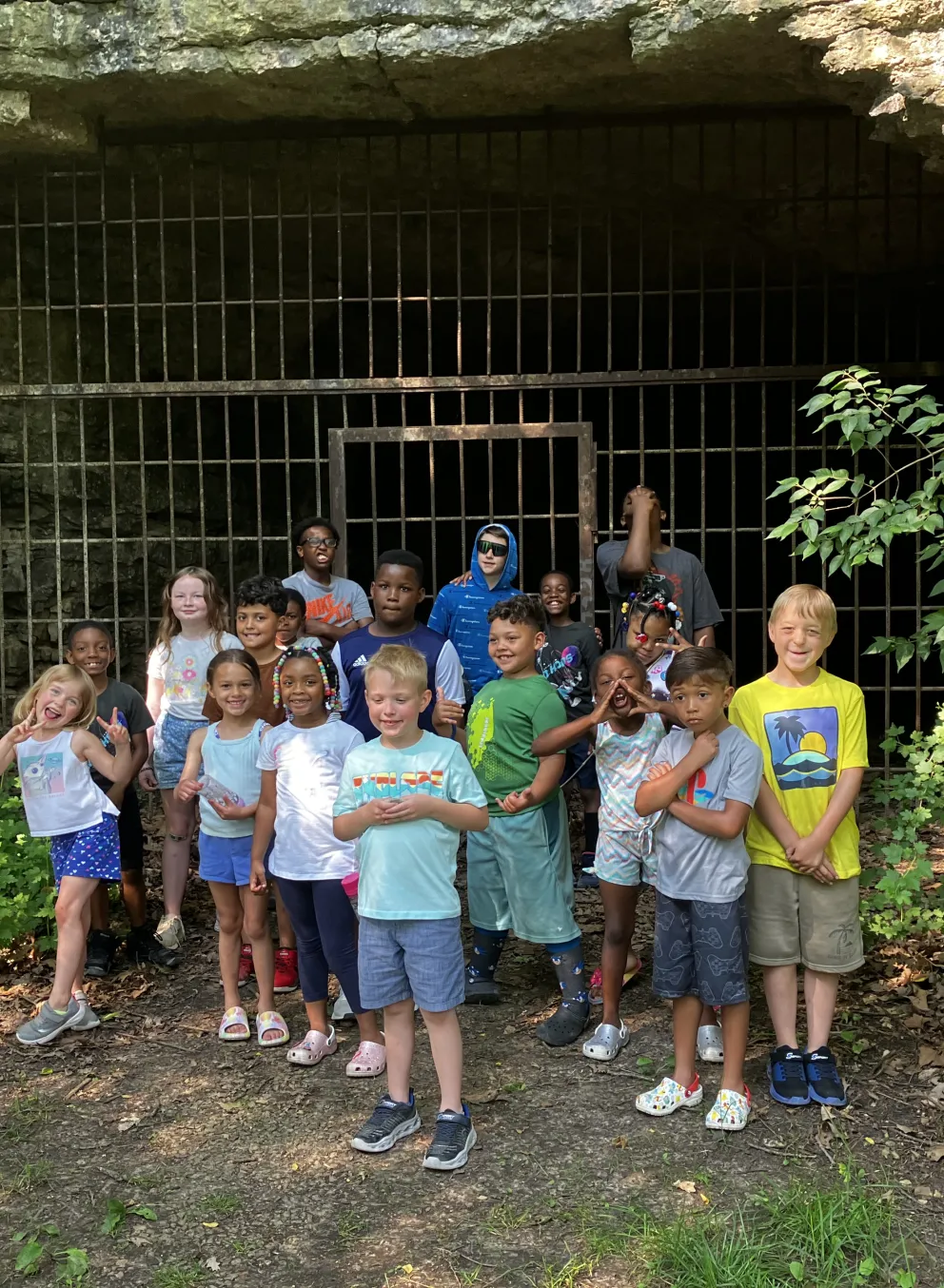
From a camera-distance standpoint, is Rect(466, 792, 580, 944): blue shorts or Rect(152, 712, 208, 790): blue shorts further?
Rect(152, 712, 208, 790): blue shorts

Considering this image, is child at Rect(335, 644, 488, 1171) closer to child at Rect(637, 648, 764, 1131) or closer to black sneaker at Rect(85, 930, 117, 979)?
child at Rect(637, 648, 764, 1131)

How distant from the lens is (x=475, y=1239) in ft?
8.97

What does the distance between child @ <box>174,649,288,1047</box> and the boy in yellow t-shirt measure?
1.64 m

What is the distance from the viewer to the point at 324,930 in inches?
140

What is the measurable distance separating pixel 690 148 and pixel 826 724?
4.32 meters

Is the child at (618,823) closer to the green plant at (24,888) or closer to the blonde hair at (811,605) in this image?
the blonde hair at (811,605)

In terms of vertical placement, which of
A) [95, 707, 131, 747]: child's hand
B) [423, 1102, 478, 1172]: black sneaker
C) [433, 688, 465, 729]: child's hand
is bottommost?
[423, 1102, 478, 1172]: black sneaker

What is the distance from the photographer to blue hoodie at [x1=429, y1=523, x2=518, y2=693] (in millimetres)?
4926

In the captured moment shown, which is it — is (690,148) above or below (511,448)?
above

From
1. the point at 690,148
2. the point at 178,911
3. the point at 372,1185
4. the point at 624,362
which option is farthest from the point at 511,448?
the point at 372,1185

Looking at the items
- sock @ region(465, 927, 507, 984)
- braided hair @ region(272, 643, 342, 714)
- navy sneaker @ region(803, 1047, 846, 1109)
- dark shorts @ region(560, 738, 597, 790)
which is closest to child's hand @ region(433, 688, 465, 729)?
braided hair @ region(272, 643, 342, 714)

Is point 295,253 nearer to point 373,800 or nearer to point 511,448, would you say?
point 511,448

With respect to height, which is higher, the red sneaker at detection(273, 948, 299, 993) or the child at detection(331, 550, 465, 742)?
the child at detection(331, 550, 465, 742)

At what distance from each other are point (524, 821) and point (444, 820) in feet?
2.53
